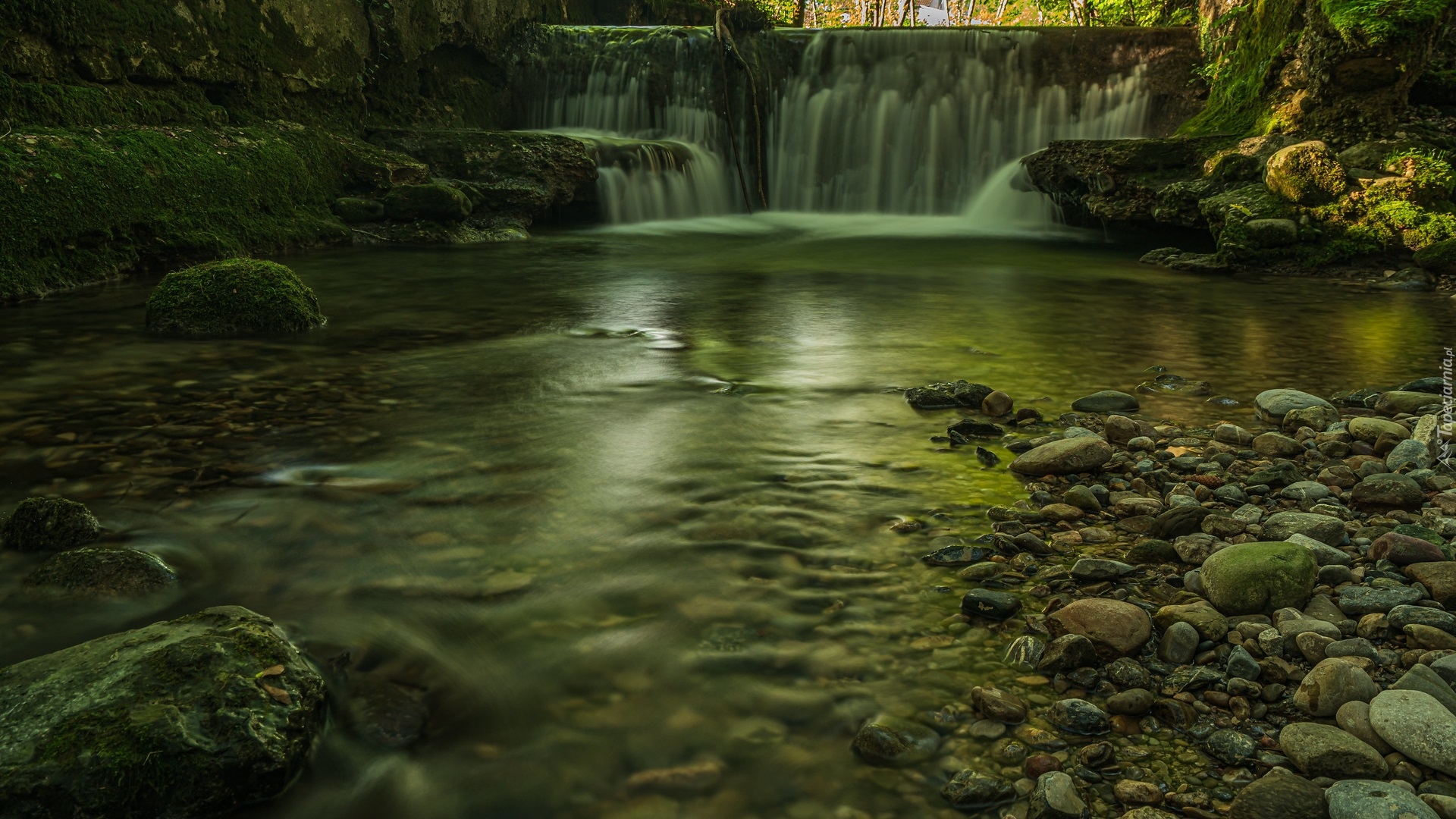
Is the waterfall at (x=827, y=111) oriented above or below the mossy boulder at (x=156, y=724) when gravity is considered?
above

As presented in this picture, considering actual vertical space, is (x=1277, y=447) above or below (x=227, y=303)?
below

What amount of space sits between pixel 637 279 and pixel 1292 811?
8912 millimetres

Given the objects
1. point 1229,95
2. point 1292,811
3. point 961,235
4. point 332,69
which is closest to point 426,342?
point 1292,811

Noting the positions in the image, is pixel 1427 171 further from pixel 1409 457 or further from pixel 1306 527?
pixel 1306 527

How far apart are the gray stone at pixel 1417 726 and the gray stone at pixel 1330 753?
6 cm

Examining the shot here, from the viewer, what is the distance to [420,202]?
12.9 meters

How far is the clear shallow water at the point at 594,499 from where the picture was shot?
6.73 feet

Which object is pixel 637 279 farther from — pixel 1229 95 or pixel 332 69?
pixel 1229 95

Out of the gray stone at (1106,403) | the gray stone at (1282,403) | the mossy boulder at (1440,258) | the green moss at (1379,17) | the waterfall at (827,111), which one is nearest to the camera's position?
the gray stone at (1282,403)

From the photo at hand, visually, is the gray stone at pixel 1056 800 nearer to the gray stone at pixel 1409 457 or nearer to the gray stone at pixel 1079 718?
the gray stone at pixel 1079 718

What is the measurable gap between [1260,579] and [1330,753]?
68 cm

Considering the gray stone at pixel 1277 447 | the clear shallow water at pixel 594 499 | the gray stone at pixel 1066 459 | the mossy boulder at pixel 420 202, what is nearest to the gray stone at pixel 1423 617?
the clear shallow water at pixel 594 499

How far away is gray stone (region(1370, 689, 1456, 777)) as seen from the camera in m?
1.76

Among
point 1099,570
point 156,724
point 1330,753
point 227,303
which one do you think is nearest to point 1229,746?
point 1330,753
